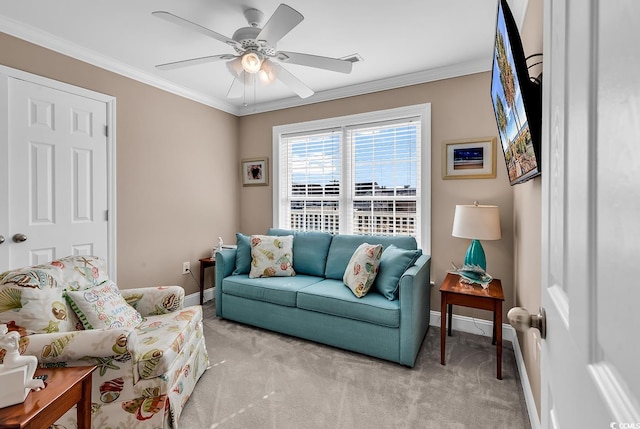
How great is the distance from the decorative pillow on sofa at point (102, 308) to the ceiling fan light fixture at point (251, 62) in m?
1.74

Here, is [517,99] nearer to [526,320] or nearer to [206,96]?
[526,320]

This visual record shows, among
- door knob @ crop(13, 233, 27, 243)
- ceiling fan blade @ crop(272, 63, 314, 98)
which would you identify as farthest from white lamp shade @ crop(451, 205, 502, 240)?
door knob @ crop(13, 233, 27, 243)

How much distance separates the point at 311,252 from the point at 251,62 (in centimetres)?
196

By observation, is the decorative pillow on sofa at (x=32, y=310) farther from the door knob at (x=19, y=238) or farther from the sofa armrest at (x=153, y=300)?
the door knob at (x=19, y=238)

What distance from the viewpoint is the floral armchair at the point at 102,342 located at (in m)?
1.47

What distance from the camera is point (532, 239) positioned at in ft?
5.92

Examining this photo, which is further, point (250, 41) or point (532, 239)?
point (250, 41)

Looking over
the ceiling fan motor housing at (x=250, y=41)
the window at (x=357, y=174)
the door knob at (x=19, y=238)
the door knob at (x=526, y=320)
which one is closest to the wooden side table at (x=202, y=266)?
the window at (x=357, y=174)

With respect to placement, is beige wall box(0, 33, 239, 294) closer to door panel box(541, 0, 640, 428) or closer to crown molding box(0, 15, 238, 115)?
crown molding box(0, 15, 238, 115)

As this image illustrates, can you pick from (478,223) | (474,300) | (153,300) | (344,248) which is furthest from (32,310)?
(478,223)

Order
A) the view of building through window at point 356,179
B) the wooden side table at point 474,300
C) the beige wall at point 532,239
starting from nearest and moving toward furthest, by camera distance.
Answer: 1. the beige wall at point 532,239
2. the wooden side table at point 474,300
3. the view of building through window at point 356,179

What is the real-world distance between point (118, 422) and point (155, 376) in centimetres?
26

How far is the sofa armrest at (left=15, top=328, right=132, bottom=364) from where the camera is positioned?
1.41m

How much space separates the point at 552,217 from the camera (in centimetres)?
69
